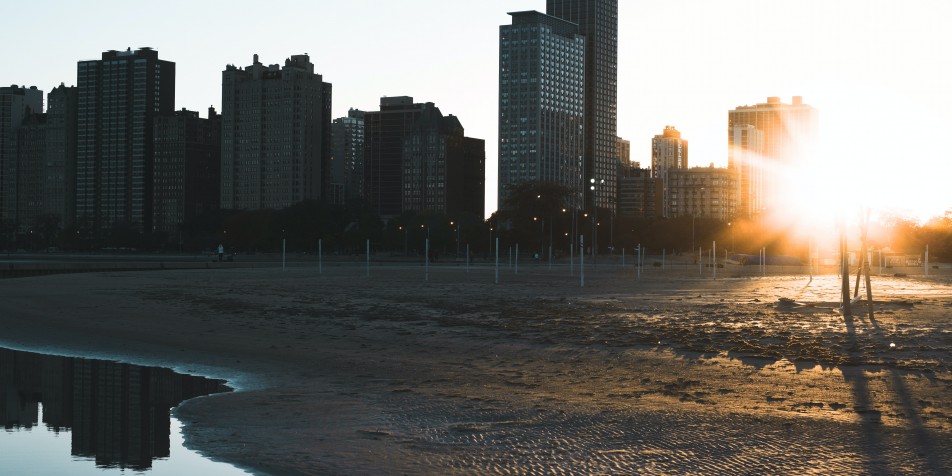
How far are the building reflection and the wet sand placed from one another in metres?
0.65

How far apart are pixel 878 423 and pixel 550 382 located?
5.91 metres

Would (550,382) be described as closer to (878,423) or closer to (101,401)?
(878,423)

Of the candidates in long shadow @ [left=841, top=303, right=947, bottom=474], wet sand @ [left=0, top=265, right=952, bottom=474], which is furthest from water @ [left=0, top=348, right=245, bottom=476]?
long shadow @ [left=841, top=303, right=947, bottom=474]

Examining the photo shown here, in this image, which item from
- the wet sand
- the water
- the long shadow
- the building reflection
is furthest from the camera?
the building reflection

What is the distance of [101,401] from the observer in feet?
55.9

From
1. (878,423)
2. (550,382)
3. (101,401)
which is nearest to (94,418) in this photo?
(101,401)

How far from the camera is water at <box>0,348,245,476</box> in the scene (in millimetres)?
12500

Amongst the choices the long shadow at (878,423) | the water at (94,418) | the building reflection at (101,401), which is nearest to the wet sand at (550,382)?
the long shadow at (878,423)

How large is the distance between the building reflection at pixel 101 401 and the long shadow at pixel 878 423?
9012mm

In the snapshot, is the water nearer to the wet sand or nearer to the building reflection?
the building reflection

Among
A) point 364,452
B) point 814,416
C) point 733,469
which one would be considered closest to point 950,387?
point 814,416

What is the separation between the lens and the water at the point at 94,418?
12500 mm

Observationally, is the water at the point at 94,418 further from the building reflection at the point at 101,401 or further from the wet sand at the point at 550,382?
the wet sand at the point at 550,382

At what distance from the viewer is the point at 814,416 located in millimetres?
14000
